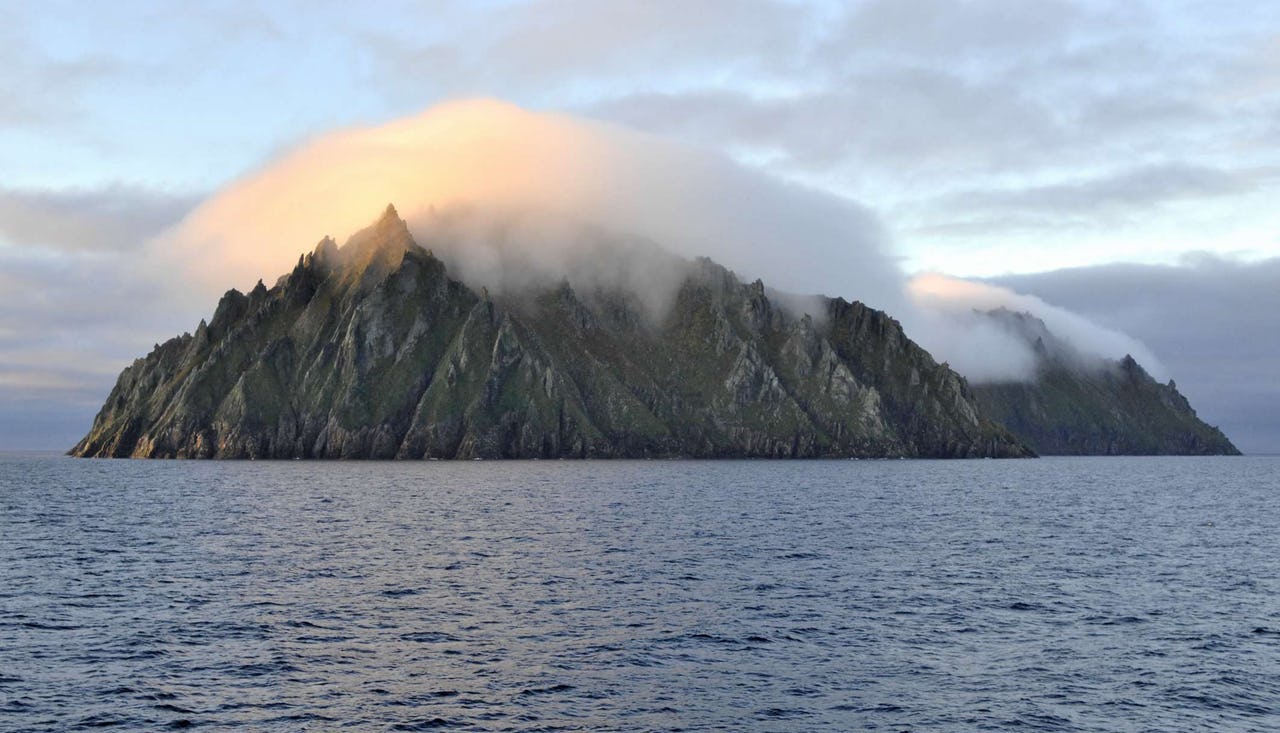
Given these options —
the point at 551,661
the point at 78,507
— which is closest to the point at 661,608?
the point at 551,661

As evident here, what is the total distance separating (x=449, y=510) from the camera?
130875 millimetres

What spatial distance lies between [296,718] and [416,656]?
32.4ft

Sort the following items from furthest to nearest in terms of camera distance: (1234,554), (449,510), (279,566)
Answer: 1. (449,510)
2. (1234,554)
3. (279,566)

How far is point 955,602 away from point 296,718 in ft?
141

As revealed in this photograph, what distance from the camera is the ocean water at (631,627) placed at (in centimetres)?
3934

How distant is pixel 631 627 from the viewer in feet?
177

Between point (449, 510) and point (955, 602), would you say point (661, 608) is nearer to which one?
point (955, 602)

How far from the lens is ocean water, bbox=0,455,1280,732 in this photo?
3934cm

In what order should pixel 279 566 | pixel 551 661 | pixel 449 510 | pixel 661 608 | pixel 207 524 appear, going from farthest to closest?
1. pixel 449 510
2. pixel 207 524
3. pixel 279 566
4. pixel 661 608
5. pixel 551 661

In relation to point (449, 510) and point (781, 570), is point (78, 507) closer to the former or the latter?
point (449, 510)

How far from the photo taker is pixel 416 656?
47.1m

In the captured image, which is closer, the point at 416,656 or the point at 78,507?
the point at 416,656

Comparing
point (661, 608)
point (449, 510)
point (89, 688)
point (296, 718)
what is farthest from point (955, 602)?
point (449, 510)

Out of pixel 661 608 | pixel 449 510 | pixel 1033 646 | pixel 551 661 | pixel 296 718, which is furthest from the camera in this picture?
pixel 449 510
